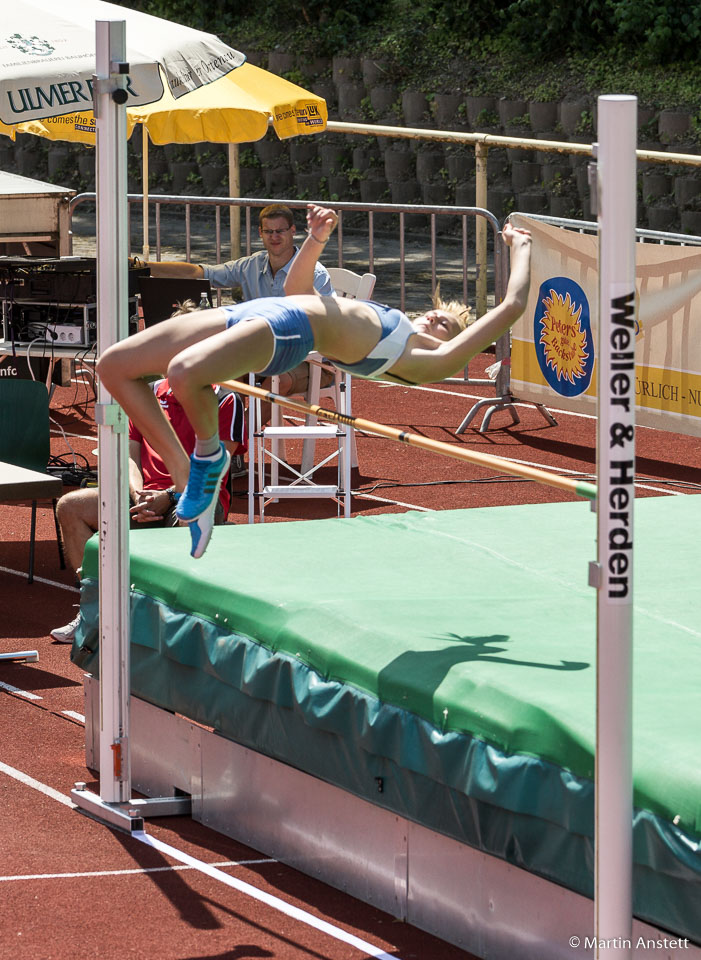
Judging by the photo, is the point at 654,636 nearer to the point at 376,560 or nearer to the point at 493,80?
the point at 376,560

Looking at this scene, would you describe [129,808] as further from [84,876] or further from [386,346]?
[386,346]

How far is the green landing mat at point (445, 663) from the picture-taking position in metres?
3.53

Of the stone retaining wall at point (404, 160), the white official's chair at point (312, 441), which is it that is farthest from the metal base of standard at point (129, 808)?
the stone retaining wall at point (404, 160)

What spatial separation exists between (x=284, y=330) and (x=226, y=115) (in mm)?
7332

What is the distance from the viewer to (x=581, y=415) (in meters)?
11.5

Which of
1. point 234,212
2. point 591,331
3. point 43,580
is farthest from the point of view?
point 234,212

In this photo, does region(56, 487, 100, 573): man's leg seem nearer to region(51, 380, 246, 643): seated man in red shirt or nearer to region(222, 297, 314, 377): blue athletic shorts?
region(51, 380, 246, 643): seated man in red shirt

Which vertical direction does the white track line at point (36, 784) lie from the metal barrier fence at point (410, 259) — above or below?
below

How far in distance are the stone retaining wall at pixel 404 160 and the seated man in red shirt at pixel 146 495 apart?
1242 cm

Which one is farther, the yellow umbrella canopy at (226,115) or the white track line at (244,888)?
the yellow umbrella canopy at (226,115)

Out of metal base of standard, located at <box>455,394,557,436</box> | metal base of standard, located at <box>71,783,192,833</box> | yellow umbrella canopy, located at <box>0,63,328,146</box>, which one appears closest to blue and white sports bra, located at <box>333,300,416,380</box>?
metal base of standard, located at <box>71,783,192,833</box>

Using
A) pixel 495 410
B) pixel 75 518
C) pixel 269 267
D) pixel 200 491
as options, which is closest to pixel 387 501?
pixel 269 267

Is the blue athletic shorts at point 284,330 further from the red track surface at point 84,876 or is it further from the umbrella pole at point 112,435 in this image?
the red track surface at point 84,876

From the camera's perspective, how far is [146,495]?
20.9ft
